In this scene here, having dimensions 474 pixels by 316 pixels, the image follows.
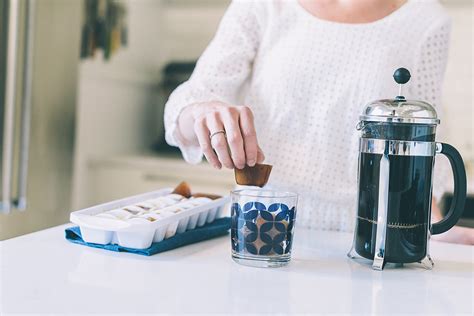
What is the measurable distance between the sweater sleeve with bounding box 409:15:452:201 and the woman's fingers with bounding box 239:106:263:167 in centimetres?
48

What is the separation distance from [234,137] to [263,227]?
145 millimetres

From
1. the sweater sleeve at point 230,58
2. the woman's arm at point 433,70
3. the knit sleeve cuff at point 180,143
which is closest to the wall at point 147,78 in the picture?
the woman's arm at point 433,70

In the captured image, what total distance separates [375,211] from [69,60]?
6.36ft

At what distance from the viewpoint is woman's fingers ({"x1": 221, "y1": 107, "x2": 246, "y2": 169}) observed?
2.96 feet

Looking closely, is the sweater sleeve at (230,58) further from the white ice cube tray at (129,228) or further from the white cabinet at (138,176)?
the white cabinet at (138,176)

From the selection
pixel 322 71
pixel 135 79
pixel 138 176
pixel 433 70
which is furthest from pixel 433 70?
pixel 135 79

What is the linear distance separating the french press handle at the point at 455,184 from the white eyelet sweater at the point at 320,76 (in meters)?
0.36

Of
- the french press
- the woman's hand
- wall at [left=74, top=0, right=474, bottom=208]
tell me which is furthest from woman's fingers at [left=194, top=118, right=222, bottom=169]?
wall at [left=74, top=0, right=474, bottom=208]

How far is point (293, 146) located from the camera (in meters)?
1.29

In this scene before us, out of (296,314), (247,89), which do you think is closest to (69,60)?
(247,89)

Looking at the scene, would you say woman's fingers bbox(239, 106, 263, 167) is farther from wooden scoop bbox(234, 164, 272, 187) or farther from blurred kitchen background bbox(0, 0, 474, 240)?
blurred kitchen background bbox(0, 0, 474, 240)

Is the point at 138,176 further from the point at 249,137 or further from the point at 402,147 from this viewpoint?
the point at 402,147

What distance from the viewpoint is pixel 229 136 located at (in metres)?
0.90

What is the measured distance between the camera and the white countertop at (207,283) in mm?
662
